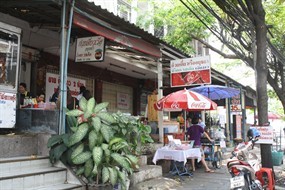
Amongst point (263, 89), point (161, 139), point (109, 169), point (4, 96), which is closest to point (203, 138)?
point (161, 139)

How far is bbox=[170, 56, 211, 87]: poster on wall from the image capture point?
9891 millimetres

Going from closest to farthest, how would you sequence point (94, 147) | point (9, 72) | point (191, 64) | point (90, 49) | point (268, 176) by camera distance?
point (94, 147) < point (9, 72) < point (268, 176) < point (90, 49) < point (191, 64)

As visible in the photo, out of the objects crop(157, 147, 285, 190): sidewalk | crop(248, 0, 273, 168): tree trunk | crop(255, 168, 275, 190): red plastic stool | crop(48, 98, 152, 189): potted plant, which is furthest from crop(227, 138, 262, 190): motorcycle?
crop(48, 98, 152, 189): potted plant

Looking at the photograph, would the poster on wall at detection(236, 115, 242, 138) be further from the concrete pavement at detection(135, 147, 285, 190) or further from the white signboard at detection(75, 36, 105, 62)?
the white signboard at detection(75, 36, 105, 62)

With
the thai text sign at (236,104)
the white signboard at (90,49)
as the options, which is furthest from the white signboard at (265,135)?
the thai text sign at (236,104)

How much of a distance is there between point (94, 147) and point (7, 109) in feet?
7.35

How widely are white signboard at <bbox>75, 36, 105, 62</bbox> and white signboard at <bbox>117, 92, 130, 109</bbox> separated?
6.19m

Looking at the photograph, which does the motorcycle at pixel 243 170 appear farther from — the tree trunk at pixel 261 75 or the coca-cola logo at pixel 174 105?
the coca-cola logo at pixel 174 105

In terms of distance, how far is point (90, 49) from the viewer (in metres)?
8.16

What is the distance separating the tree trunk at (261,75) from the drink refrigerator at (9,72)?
587 cm

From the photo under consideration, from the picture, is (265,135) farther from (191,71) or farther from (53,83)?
(53,83)

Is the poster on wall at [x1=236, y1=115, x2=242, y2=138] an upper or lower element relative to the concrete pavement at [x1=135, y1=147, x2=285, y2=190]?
upper

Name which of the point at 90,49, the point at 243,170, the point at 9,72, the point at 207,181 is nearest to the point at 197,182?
the point at 207,181

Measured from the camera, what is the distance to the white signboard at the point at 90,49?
7.96 m
